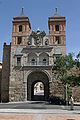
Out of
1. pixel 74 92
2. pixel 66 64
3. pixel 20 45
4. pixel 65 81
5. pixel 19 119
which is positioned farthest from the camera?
pixel 20 45

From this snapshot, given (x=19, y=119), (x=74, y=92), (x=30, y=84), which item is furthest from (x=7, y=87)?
(x=19, y=119)

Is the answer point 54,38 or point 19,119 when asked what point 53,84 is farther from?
point 19,119

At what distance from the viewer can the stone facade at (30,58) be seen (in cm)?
3341

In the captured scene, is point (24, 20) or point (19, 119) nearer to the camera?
point (19, 119)

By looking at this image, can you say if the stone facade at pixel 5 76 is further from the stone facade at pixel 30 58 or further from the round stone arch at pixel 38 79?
the round stone arch at pixel 38 79

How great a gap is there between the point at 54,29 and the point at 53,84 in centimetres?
1111

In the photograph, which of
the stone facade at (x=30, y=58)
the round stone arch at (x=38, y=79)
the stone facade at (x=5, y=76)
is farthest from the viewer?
the stone facade at (x=5, y=76)

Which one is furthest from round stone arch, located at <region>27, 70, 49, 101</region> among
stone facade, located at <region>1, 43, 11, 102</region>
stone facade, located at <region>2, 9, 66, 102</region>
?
stone facade, located at <region>1, 43, 11, 102</region>

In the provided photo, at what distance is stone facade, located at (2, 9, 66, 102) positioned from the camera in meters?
33.4

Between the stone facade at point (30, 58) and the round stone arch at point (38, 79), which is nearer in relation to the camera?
the stone facade at point (30, 58)

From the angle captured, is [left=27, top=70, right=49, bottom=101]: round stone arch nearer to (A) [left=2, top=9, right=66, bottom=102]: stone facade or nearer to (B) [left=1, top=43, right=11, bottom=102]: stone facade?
(A) [left=2, top=9, right=66, bottom=102]: stone facade

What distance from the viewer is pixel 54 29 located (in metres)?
36.4

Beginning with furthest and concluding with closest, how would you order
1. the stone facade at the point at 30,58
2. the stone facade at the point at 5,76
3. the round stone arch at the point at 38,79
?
the stone facade at the point at 5,76 → the round stone arch at the point at 38,79 → the stone facade at the point at 30,58

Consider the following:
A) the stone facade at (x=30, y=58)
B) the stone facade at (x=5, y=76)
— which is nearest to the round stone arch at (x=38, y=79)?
the stone facade at (x=30, y=58)
